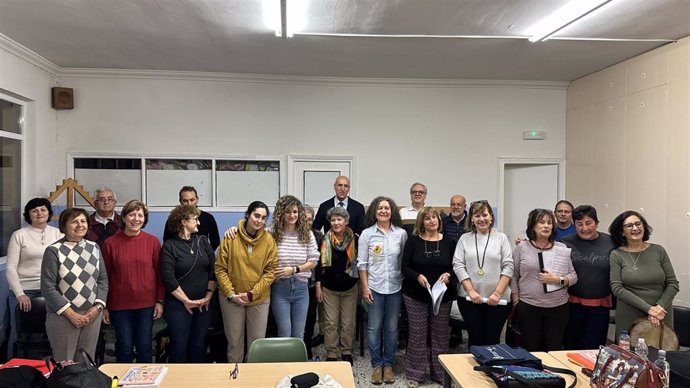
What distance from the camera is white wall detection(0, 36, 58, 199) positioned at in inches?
160

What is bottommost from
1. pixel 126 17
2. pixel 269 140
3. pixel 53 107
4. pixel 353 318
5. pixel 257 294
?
pixel 353 318

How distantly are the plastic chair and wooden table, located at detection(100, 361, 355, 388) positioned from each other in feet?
5.15

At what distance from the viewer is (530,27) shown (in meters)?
3.61

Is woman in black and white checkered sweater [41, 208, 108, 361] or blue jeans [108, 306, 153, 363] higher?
woman in black and white checkered sweater [41, 208, 108, 361]

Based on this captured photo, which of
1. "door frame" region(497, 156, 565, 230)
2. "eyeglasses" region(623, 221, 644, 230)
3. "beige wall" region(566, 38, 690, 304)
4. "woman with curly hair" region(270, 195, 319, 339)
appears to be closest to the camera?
"eyeglasses" region(623, 221, 644, 230)

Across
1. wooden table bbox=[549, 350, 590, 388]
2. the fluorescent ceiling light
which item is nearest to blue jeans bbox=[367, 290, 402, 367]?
wooden table bbox=[549, 350, 590, 388]

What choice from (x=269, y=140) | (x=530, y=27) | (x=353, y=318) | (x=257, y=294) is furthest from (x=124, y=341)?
(x=530, y=27)

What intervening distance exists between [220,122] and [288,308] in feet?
9.51

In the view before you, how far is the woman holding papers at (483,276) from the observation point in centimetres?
308

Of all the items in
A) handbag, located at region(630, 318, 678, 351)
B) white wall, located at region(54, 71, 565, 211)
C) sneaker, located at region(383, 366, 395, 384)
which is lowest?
sneaker, located at region(383, 366, 395, 384)

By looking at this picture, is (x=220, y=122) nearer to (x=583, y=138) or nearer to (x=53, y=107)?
(x=53, y=107)

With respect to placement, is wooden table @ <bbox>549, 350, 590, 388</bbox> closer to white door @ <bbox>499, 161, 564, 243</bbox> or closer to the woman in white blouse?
white door @ <bbox>499, 161, 564, 243</bbox>

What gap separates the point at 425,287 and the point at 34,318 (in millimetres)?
3081

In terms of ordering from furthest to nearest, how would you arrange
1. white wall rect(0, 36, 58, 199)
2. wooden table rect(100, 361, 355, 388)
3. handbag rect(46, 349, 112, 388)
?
white wall rect(0, 36, 58, 199) → wooden table rect(100, 361, 355, 388) → handbag rect(46, 349, 112, 388)
